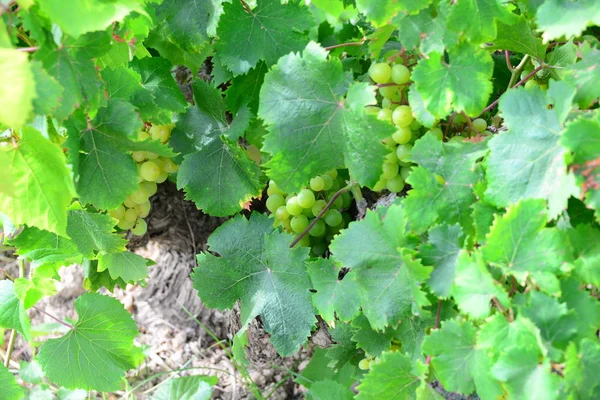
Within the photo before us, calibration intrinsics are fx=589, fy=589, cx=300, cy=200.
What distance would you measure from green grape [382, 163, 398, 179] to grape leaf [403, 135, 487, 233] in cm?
13

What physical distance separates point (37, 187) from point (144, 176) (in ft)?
1.17

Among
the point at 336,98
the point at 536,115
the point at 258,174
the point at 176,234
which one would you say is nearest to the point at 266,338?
the point at 258,174

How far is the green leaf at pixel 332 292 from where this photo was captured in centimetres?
99

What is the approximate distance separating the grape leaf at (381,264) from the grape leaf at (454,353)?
6 centimetres

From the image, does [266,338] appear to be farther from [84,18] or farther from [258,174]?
[84,18]

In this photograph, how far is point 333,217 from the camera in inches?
47.2

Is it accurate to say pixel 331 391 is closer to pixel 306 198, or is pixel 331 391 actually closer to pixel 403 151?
pixel 306 198

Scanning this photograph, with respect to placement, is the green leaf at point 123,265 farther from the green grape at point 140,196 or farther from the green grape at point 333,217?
the green grape at point 333,217

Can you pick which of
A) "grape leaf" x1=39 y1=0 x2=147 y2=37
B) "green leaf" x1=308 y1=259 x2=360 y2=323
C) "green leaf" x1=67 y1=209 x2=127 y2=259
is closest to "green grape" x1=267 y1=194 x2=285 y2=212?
"green leaf" x1=308 y1=259 x2=360 y2=323

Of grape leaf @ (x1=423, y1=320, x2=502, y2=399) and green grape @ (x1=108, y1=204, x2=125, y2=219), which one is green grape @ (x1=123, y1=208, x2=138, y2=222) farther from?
grape leaf @ (x1=423, y1=320, x2=502, y2=399)

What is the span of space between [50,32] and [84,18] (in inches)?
3.3

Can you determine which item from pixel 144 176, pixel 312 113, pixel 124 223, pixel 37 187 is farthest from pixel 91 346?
pixel 312 113

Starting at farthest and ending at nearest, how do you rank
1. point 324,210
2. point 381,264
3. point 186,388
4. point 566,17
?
point 186,388 < point 324,210 < point 381,264 < point 566,17

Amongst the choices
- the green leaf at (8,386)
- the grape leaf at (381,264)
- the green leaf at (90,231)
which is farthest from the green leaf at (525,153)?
the green leaf at (8,386)
